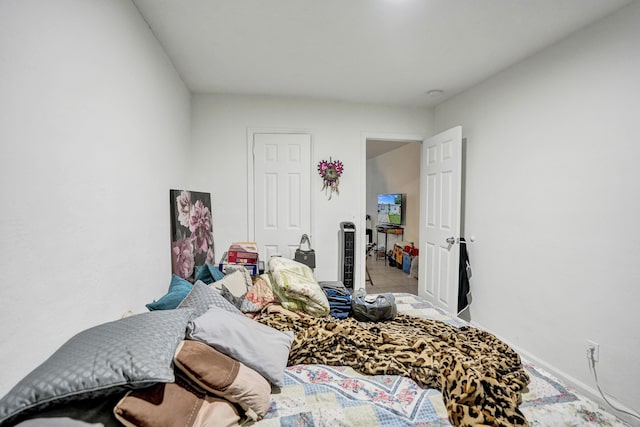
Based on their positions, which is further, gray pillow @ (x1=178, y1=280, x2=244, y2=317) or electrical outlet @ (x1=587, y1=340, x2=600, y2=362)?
electrical outlet @ (x1=587, y1=340, x2=600, y2=362)

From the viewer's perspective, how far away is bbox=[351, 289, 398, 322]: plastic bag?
1923 millimetres

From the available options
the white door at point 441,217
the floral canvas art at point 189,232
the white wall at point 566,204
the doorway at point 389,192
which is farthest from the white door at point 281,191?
the white wall at point 566,204

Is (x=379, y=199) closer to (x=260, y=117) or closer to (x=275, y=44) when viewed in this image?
(x=260, y=117)

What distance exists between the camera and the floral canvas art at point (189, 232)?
2395 millimetres

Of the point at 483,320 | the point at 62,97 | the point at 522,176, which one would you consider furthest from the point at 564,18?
the point at 62,97

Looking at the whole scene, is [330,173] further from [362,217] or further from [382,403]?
[382,403]

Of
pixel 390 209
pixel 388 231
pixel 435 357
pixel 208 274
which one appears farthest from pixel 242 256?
pixel 390 209

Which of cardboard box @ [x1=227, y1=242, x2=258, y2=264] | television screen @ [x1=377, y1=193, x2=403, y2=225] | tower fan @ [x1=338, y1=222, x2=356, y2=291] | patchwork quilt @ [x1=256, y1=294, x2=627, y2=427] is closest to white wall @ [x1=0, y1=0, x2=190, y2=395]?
patchwork quilt @ [x1=256, y1=294, x2=627, y2=427]

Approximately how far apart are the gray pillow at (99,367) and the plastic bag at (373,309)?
1244 millimetres

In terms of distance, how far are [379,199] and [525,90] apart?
16.1ft

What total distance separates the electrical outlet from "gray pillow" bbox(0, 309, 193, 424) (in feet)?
8.37

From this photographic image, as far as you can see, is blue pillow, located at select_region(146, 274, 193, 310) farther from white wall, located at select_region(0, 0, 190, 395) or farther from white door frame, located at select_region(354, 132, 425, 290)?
white door frame, located at select_region(354, 132, 425, 290)

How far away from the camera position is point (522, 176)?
2.48m

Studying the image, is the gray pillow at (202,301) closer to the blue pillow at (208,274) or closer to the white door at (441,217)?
the blue pillow at (208,274)
